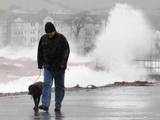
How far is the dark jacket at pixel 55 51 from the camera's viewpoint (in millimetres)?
15430

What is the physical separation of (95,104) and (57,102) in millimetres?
1854

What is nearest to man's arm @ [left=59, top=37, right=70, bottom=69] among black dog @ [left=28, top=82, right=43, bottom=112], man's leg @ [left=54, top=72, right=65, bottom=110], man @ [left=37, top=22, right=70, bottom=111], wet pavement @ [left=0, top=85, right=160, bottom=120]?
man @ [left=37, top=22, right=70, bottom=111]

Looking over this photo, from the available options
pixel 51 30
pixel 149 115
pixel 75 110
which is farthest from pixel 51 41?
pixel 149 115

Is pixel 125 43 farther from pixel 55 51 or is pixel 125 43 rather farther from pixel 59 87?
pixel 55 51

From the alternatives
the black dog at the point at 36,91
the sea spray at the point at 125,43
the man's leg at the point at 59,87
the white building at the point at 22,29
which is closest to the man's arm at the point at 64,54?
the man's leg at the point at 59,87

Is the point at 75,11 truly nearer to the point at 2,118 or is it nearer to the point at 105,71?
the point at 105,71

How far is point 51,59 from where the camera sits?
15.5 m

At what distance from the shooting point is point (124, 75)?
141 ft

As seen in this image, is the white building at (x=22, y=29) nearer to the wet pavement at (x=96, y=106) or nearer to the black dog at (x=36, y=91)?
the wet pavement at (x=96, y=106)

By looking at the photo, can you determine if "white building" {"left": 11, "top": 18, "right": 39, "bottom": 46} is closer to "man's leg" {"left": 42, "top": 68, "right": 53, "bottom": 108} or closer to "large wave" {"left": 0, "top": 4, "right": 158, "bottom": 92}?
"large wave" {"left": 0, "top": 4, "right": 158, "bottom": 92}

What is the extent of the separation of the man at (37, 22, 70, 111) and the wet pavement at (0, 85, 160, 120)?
1.13 ft

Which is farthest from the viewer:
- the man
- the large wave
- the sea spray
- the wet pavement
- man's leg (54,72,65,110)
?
the sea spray

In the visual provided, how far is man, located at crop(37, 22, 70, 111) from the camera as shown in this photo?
15.4 meters

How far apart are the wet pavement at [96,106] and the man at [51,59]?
344 millimetres
